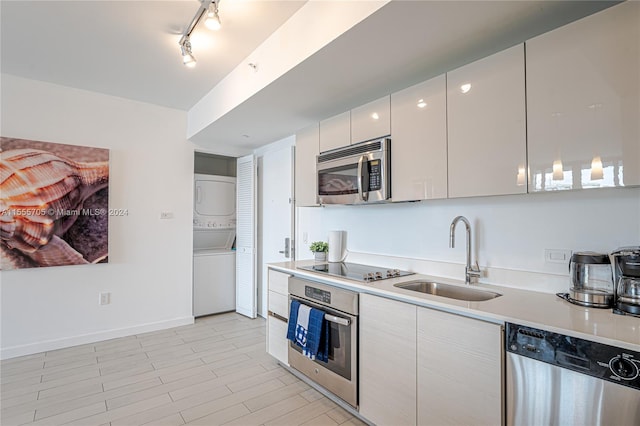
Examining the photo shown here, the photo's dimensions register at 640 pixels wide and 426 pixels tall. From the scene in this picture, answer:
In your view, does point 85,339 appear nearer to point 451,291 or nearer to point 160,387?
point 160,387

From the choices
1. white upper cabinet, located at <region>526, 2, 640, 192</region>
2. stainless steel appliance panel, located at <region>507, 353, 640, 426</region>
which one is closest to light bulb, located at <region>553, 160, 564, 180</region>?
white upper cabinet, located at <region>526, 2, 640, 192</region>

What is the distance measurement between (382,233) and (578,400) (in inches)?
67.4

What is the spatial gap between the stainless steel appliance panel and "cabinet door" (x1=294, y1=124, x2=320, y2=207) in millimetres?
1995

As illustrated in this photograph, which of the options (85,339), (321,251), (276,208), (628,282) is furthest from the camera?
(276,208)

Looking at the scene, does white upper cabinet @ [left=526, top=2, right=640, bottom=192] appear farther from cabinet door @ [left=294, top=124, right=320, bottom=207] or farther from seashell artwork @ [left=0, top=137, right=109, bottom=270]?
seashell artwork @ [left=0, top=137, right=109, bottom=270]

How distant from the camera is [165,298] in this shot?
153 inches

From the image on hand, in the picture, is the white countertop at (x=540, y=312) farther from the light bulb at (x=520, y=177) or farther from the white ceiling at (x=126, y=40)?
the white ceiling at (x=126, y=40)

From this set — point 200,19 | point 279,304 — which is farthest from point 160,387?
point 200,19

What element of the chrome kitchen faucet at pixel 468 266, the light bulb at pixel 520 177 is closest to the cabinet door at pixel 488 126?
the light bulb at pixel 520 177

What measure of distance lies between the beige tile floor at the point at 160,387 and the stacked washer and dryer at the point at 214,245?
0.90 meters

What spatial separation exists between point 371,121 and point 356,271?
3.83ft

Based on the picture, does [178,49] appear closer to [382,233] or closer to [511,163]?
[382,233]

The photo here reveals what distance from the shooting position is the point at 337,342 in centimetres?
218

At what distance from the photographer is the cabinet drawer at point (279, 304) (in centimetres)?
272
